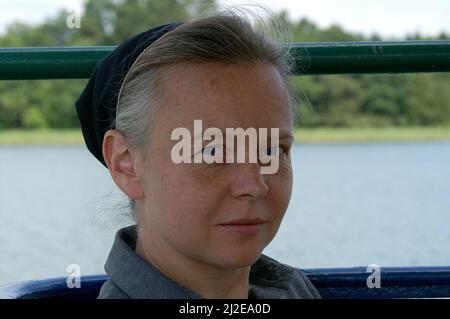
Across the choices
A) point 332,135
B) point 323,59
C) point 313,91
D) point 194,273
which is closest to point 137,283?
point 194,273

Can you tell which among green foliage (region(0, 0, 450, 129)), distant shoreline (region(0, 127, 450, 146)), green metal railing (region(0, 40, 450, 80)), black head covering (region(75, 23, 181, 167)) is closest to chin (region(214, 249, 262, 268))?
black head covering (region(75, 23, 181, 167))

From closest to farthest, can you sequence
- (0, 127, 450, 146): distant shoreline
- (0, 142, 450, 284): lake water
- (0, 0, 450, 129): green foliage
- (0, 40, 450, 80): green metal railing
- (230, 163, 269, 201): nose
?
(230, 163, 269, 201): nose → (0, 40, 450, 80): green metal railing → (0, 0, 450, 129): green foliage → (0, 142, 450, 284): lake water → (0, 127, 450, 146): distant shoreline

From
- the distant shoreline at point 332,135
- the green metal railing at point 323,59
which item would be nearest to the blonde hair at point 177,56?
the green metal railing at point 323,59

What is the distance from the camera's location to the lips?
39.6 inches

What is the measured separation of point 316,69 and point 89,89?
1.63 ft

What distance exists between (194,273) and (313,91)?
1.30 metres

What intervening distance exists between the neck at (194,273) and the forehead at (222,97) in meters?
0.19

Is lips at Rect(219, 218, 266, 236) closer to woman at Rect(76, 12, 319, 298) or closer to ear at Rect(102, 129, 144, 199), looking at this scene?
woman at Rect(76, 12, 319, 298)

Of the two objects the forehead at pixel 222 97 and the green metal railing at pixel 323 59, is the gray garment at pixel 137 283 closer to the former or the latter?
the forehead at pixel 222 97

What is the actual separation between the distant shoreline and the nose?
125 centimetres

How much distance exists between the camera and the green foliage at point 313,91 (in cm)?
206

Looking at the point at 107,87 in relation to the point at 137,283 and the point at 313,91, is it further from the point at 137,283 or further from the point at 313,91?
the point at 313,91

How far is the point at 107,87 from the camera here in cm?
108
